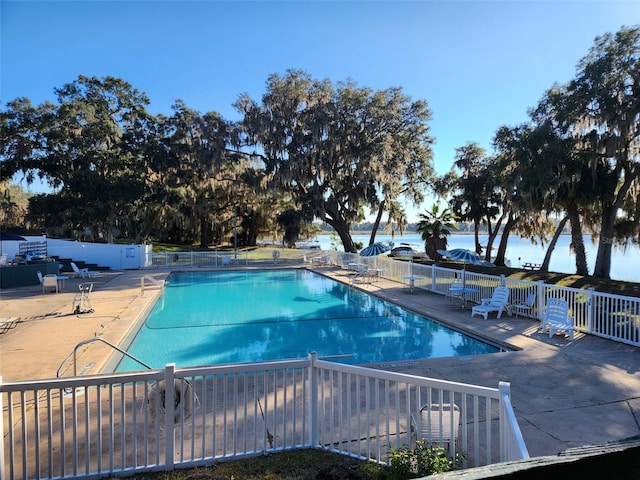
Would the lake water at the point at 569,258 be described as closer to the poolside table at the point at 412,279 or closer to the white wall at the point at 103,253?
the poolside table at the point at 412,279

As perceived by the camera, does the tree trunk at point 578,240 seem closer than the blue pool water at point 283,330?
No

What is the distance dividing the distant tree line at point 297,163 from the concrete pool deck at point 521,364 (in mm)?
9132

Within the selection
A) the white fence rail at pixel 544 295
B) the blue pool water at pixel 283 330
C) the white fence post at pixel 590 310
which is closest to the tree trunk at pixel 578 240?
the white fence rail at pixel 544 295

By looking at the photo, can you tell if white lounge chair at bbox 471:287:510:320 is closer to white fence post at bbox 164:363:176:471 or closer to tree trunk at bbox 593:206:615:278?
white fence post at bbox 164:363:176:471

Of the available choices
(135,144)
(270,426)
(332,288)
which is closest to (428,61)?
(332,288)

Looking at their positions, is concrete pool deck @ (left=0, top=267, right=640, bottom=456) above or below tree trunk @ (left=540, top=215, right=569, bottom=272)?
below

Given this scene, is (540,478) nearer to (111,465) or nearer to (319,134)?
(111,465)

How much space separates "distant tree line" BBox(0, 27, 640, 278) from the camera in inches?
666

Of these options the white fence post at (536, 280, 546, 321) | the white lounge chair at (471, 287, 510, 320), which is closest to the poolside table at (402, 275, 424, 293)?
the white lounge chair at (471, 287, 510, 320)

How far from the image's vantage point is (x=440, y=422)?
9.93 feet

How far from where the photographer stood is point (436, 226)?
86.7 feet

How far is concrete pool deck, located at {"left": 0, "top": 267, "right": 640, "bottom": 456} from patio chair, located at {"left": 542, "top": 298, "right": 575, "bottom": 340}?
17cm

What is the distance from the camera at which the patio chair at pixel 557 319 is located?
7238 millimetres

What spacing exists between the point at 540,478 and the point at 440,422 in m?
2.68
